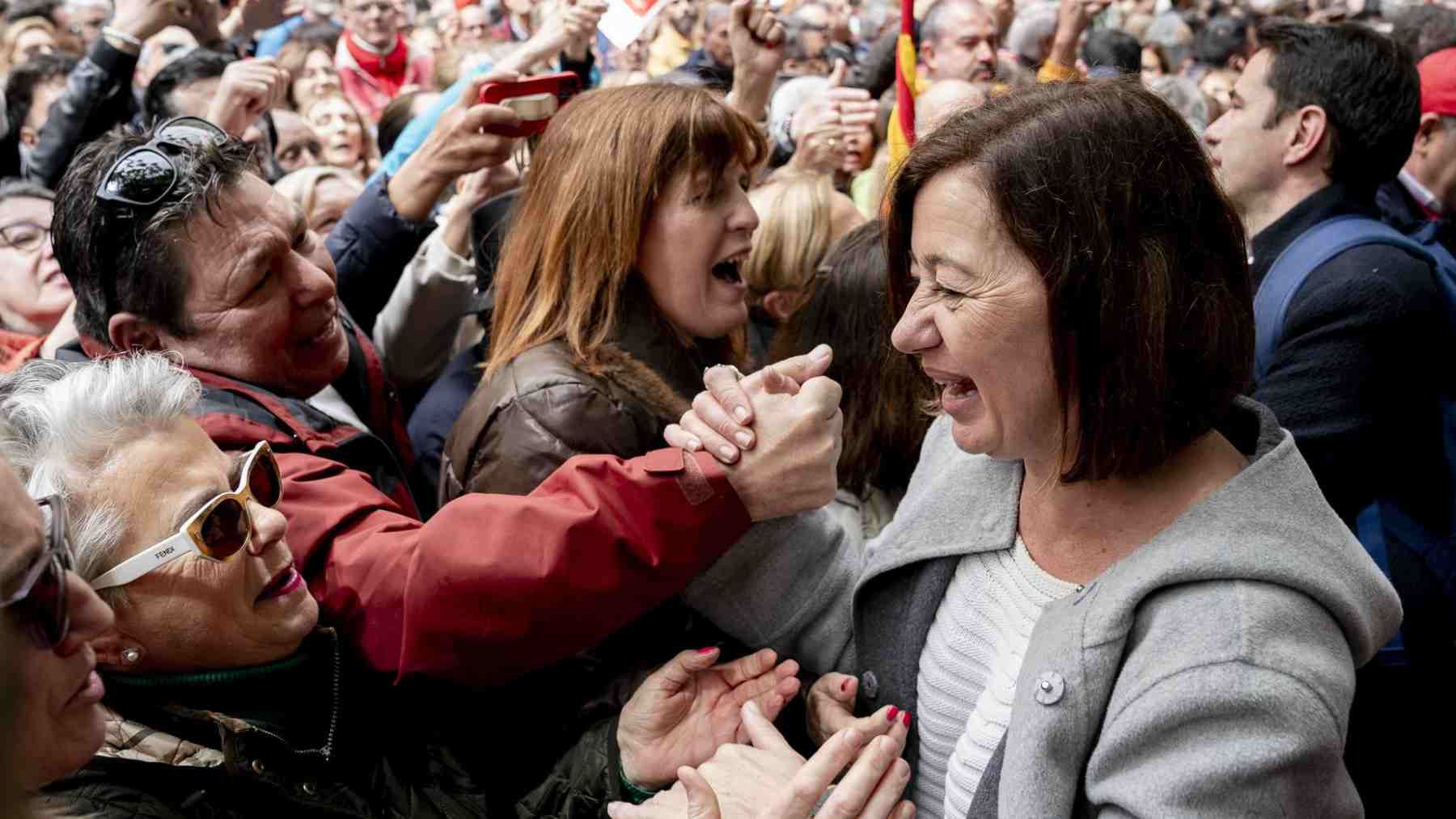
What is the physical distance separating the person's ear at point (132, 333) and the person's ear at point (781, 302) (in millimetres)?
1862

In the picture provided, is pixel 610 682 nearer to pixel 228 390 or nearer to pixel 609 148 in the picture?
pixel 228 390

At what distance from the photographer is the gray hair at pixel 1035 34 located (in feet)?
23.1

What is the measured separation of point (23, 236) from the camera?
3.56 m

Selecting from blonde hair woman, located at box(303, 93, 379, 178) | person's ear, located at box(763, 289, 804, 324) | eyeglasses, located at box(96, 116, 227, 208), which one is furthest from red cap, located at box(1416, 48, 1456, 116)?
blonde hair woman, located at box(303, 93, 379, 178)

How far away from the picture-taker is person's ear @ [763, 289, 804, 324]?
3.81m

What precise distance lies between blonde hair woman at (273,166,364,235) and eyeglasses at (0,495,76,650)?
9.99 feet

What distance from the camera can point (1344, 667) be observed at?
1.60 metres

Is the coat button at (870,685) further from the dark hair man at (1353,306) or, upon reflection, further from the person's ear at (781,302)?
the person's ear at (781,302)

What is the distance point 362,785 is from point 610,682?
0.46m

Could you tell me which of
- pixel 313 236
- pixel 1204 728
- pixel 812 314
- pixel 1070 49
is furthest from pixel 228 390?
pixel 1070 49

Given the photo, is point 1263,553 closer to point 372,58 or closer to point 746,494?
point 746,494

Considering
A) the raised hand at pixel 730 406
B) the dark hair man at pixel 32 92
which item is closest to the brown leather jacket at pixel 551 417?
the raised hand at pixel 730 406

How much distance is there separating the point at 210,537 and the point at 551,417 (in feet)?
2.29

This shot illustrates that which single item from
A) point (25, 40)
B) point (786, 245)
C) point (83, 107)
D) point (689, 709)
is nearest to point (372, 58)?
point (25, 40)
